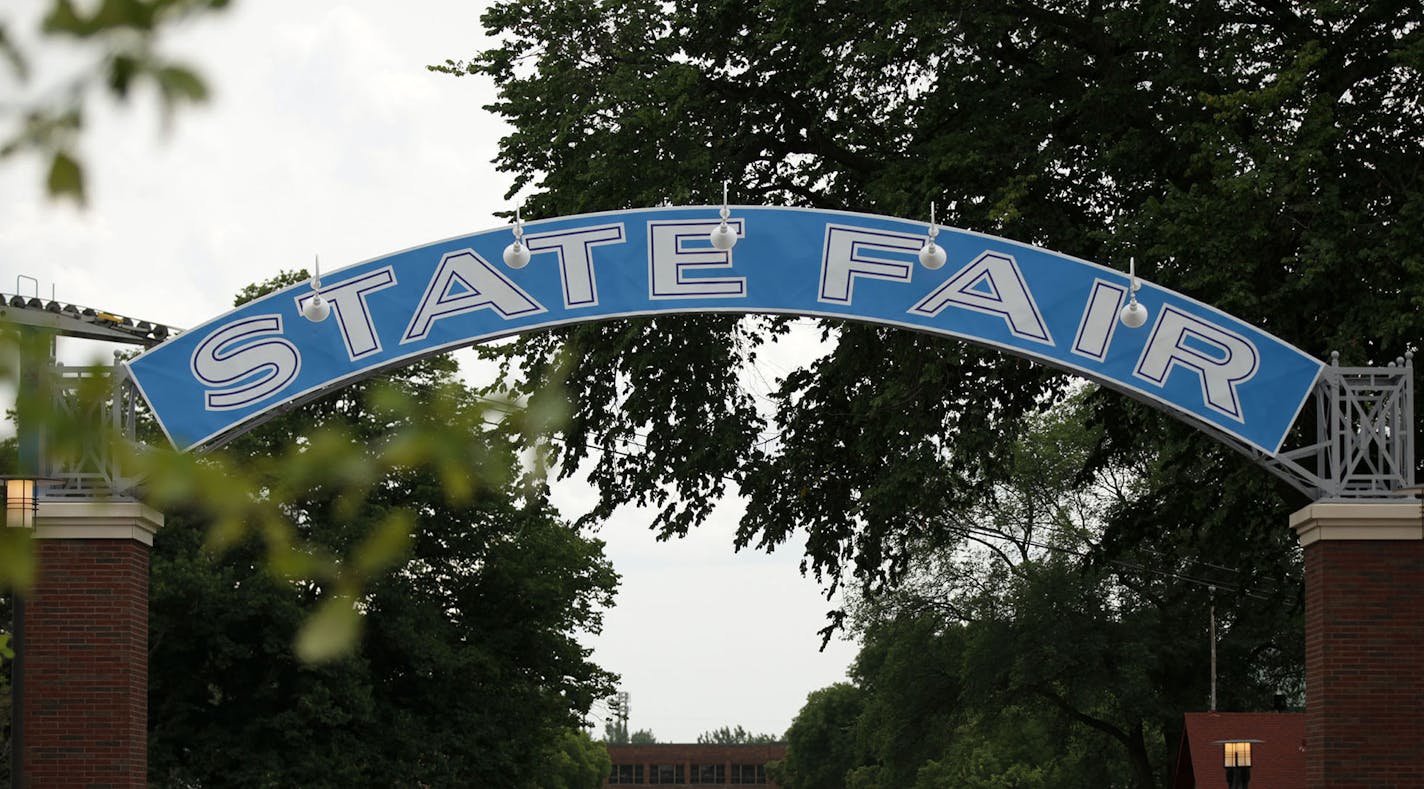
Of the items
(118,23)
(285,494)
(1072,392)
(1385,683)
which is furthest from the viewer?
(1072,392)

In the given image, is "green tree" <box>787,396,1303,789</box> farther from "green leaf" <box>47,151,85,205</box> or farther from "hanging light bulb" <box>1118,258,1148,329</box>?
"green leaf" <box>47,151,85,205</box>

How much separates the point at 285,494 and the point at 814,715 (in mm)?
108151

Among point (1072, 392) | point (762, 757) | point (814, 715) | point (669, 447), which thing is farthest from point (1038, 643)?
point (762, 757)

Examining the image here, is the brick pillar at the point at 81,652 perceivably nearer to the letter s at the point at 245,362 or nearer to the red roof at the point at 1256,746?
the letter s at the point at 245,362

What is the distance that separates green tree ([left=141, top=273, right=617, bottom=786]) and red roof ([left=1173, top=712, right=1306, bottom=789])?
11.3 m

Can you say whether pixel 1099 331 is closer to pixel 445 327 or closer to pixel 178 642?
pixel 445 327

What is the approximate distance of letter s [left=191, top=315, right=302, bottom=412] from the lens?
1525 cm

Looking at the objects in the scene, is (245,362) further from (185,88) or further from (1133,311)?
(185,88)

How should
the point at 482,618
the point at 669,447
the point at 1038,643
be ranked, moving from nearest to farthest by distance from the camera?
the point at 669,447 → the point at 482,618 → the point at 1038,643

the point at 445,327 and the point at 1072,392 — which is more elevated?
the point at 1072,392

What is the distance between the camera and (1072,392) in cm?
4994

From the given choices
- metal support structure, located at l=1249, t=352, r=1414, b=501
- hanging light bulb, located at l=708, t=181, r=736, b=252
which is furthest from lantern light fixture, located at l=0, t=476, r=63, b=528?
metal support structure, located at l=1249, t=352, r=1414, b=501

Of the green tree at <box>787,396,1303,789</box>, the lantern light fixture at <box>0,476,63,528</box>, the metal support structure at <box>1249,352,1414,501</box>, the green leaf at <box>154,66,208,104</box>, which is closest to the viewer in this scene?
the green leaf at <box>154,66,208,104</box>

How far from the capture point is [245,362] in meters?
15.3
